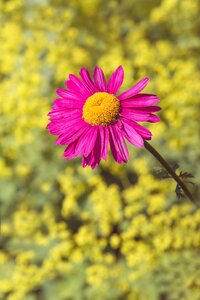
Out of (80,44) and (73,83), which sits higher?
(80,44)

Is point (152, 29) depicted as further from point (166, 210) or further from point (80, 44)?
point (166, 210)

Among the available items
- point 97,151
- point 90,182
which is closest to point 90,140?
point 97,151

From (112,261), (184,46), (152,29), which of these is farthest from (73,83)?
(152,29)

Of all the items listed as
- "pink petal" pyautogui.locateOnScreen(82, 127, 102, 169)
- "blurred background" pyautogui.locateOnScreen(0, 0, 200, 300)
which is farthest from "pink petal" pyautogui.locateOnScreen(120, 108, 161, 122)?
"blurred background" pyautogui.locateOnScreen(0, 0, 200, 300)

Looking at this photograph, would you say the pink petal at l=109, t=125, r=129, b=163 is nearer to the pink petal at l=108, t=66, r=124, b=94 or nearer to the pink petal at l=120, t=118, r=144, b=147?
the pink petal at l=120, t=118, r=144, b=147

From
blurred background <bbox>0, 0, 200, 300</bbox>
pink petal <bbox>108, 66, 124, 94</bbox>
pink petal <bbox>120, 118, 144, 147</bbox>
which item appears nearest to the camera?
pink petal <bbox>120, 118, 144, 147</bbox>

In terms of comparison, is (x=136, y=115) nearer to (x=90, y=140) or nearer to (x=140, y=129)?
(x=140, y=129)
